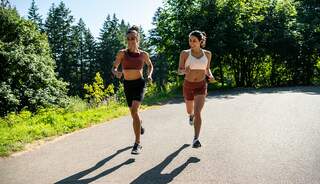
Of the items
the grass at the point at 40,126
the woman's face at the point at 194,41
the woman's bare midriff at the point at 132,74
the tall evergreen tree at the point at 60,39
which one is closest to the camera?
the woman's face at the point at 194,41

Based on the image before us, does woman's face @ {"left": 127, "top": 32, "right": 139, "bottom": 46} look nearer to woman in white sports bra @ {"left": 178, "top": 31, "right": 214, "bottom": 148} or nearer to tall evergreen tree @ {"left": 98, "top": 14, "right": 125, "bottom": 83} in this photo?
woman in white sports bra @ {"left": 178, "top": 31, "right": 214, "bottom": 148}

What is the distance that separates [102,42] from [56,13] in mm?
9908

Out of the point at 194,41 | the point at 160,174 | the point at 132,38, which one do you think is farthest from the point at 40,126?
the point at 160,174

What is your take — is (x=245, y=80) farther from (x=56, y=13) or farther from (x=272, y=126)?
(x=56, y=13)

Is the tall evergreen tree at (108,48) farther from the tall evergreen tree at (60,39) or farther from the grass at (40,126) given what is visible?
the grass at (40,126)

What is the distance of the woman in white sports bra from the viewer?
7.36m

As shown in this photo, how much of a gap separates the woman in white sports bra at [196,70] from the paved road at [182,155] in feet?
1.96

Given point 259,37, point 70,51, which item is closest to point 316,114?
point 259,37

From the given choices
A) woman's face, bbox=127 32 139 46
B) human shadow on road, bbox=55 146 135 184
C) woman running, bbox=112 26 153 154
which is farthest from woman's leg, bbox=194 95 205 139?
woman's face, bbox=127 32 139 46

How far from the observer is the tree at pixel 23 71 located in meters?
22.3

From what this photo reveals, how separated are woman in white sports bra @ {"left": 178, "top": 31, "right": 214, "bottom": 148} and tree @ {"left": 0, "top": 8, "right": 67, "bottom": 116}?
50.0ft

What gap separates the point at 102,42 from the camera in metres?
79.6

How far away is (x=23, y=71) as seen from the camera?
2373 cm

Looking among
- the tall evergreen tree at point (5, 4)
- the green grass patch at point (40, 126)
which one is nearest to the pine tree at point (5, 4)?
the tall evergreen tree at point (5, 4)
